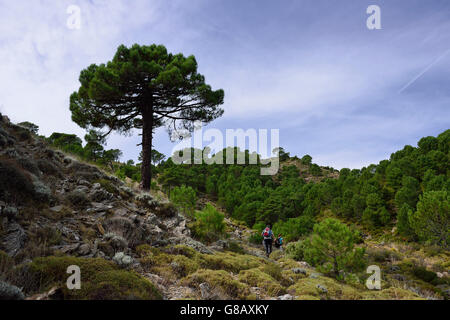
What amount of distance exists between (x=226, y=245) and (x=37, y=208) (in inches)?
276

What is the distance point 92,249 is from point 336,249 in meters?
9.38

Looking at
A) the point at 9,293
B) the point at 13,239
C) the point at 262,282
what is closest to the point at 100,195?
the point at 13,239

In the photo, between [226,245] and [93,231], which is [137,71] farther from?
[226,245]

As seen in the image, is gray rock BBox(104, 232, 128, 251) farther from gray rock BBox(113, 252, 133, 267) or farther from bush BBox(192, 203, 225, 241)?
bush BBox(192, 203, 225, 241)

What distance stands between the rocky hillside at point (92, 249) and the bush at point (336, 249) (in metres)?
0.80

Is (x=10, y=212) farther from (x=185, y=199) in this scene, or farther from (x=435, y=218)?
(x=435, y=218)

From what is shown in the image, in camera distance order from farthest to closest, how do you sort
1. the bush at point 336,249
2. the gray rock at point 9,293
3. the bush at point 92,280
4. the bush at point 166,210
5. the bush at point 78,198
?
the bush at point 166,210, the bush at point 336,249, the bush at point 78,198, the bush at point 92,280, the gray rock at point 9,293

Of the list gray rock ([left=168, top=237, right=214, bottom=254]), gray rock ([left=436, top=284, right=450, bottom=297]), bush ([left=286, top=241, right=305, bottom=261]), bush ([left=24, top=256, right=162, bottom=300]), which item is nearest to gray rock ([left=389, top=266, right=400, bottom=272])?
gray rock ([left=436, top=284, right=450, bottom=297])

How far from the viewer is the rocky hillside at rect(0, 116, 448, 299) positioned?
3.54 metres

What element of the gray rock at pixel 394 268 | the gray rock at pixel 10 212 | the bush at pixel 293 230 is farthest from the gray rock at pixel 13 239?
the bush at pixel 293 230

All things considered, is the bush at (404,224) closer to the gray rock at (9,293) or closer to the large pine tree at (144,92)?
the large pine tree at (144,92)

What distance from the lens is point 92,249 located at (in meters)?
4.87

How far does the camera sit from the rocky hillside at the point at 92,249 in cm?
354

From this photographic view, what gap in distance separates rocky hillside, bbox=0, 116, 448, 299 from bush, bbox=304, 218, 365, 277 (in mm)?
797
